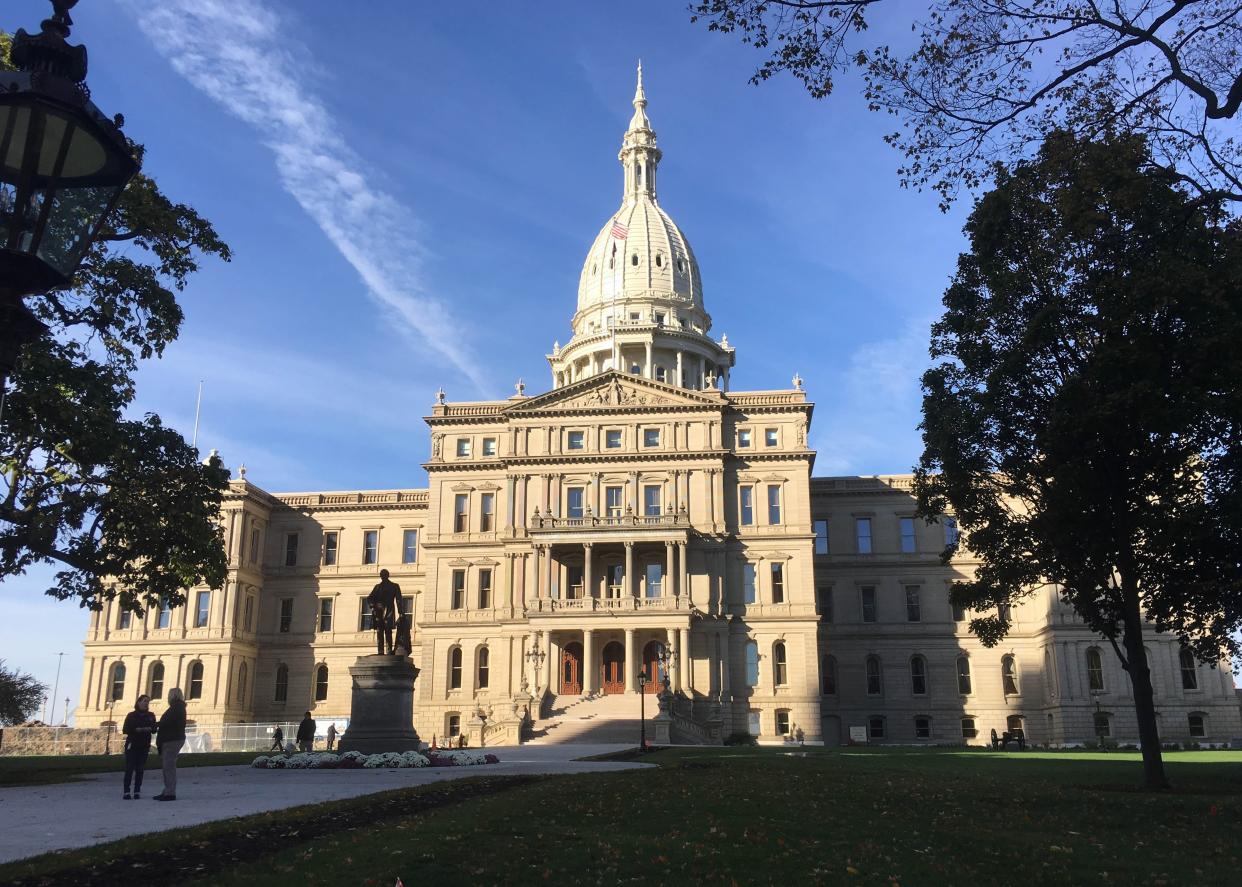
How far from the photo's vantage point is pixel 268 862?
36.2ft

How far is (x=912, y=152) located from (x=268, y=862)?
1326 centimetres

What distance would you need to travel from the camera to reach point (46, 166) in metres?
6.32

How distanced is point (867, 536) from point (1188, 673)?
2116cm

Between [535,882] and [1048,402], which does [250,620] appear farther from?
[535,882]

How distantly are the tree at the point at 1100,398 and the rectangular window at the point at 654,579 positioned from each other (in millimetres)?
36874

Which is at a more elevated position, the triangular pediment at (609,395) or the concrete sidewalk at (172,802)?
the triangular pediment at (609,395)

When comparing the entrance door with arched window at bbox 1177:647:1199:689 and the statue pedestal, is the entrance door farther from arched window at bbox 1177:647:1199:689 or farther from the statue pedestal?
arched window at bbox 1177:647:1199:689

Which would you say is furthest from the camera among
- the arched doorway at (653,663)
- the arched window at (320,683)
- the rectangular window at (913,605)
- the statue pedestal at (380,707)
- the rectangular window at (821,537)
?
the arched window at (320,683)

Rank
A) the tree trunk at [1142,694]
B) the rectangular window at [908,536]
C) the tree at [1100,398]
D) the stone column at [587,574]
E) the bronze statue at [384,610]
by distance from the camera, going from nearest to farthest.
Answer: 1. the tree at [1100,398]
2. the tree trunk at [1142,694]
3. the bronze statue at [384,610]
4. the stone column at [587,574]
5. the rectangular window at [908,536]

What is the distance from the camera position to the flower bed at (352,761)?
90.8ft

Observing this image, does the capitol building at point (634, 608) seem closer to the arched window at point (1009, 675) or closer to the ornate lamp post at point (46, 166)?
the arched window at point (1009, 675)

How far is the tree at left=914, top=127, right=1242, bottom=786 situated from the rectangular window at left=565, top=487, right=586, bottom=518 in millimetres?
39263

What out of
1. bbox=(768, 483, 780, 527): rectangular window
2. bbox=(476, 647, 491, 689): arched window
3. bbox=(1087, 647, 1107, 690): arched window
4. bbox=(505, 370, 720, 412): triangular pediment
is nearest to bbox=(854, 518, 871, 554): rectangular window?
bbox=(768, 483, 780, 527): rectangular window

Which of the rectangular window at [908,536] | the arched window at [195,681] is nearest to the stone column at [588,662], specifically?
the rectangular window at [908,536]
